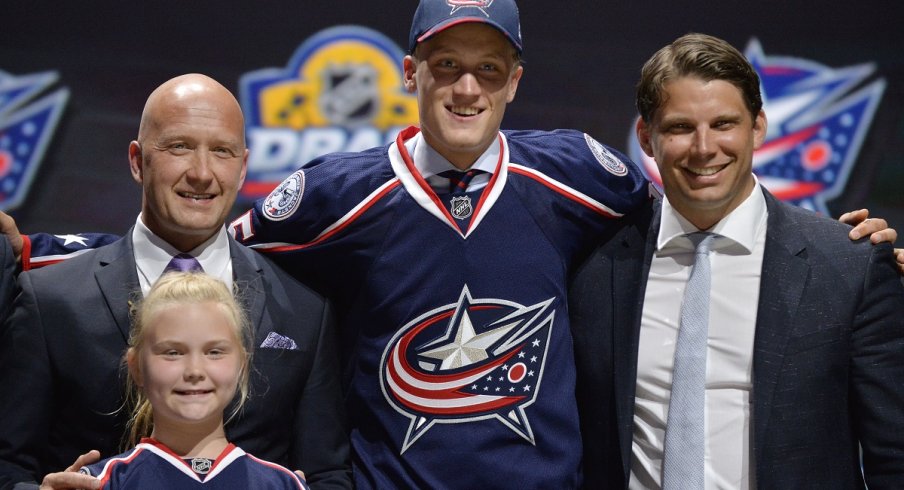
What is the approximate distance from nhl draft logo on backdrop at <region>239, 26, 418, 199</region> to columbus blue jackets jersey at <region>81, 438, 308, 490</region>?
2.34 m

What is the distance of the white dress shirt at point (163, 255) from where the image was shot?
242cm

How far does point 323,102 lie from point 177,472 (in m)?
2.51

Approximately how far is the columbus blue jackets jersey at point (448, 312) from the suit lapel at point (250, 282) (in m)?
0.11

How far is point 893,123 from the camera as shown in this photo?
14.3 feet

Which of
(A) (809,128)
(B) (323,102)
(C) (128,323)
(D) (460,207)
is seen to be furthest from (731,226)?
(B) (323,102)

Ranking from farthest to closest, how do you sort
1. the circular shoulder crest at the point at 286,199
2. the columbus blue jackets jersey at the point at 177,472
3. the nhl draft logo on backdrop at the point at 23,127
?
the nhl draft logo on backdrop at the point at 23,127 → the circular shoulder crest at the point at 286,199 → the columbus blue jackets jersey at the point at 177,472

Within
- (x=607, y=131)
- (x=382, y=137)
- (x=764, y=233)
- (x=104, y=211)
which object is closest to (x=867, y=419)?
(x=764, y=233)

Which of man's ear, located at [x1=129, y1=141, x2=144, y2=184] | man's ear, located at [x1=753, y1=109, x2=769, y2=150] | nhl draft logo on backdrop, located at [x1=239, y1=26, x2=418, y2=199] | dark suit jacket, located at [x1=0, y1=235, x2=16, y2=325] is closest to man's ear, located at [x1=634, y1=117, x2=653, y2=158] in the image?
man's ear, located at [x1=753, y1=109, x2=769, y2=150]

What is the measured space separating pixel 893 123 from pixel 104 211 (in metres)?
3.16

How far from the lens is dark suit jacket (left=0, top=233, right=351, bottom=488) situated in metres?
2.26

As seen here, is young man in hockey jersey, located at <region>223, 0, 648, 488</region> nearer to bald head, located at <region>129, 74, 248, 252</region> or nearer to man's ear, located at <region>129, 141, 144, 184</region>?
bald head, located at <region>129, 74, 248, 252</region>

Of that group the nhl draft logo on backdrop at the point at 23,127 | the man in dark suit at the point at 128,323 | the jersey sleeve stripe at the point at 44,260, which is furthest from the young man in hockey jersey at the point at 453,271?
the nhl draft logo on backdrop at the point at 23,127

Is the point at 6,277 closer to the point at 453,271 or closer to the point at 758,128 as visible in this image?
the point at 453,271

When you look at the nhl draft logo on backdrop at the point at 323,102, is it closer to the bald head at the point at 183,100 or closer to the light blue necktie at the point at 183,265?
the bald head at the point at 183,100
